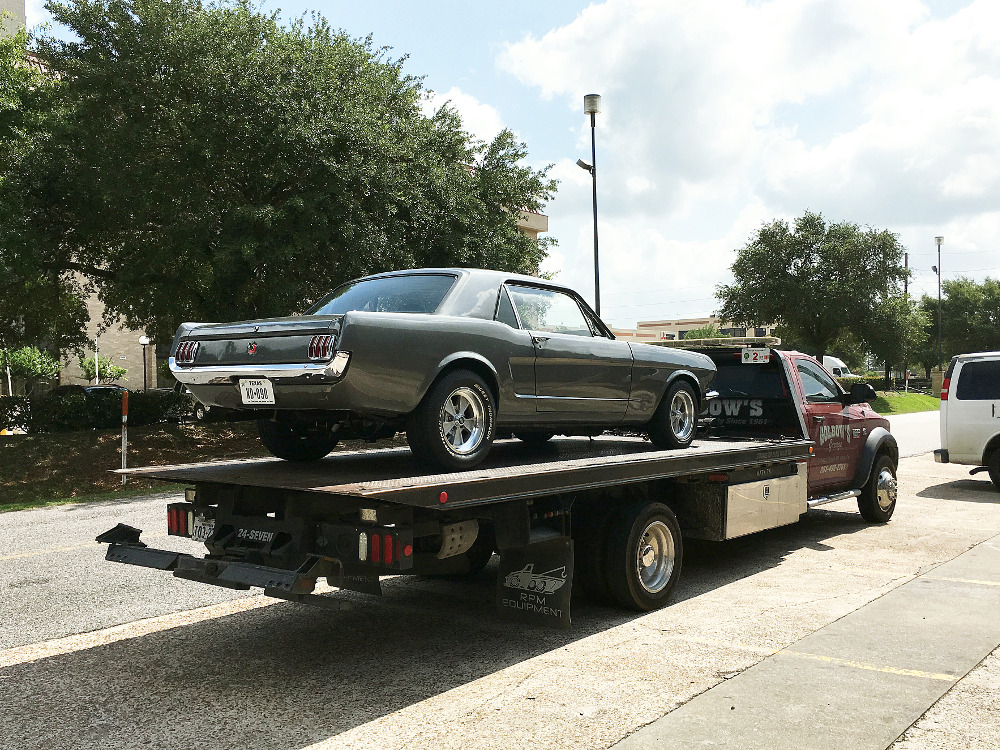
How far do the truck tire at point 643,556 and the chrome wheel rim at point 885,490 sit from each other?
4563mm

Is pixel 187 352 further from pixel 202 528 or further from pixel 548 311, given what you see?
pixel 548 311

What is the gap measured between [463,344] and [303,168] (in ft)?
39.8

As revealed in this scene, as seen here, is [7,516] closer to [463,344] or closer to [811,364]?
[463,344]

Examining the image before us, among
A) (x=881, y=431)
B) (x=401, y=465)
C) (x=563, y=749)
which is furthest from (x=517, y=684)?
(x=881, y=431)

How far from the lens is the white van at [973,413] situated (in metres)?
12.6

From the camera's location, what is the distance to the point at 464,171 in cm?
1986

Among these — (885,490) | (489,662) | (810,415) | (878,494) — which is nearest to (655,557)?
(489,662)

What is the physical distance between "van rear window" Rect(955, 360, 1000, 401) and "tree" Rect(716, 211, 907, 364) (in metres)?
33.9

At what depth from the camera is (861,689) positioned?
4.45m

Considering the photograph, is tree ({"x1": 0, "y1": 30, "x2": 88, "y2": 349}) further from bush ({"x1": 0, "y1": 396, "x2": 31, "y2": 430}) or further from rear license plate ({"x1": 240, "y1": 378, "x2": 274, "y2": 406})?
rear license plate ({"x1": 240, "y1": 378, "x2": 274, "y2": 406})

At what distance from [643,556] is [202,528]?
9.63 ft

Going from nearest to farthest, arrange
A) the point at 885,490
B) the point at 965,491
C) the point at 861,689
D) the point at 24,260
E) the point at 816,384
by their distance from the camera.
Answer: the point at 861,689, the point at 816,384, the point at 885,490, the point at 965,491, the point at 24,260

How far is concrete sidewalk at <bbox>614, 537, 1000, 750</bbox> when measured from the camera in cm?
383

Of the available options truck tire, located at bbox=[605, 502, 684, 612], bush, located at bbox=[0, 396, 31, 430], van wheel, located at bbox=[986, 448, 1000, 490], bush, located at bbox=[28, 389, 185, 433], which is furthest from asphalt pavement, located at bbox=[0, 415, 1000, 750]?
bush, located at bbox=[0, 396, 31, 430]
